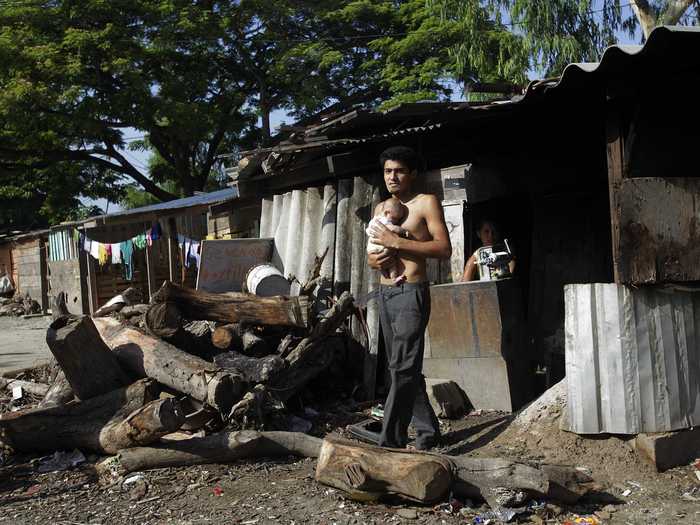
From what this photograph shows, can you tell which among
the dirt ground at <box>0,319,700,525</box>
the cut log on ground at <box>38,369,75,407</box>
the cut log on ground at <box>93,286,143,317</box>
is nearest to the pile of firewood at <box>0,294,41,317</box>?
the cut log on ground at <box>93,286,143,317</box>

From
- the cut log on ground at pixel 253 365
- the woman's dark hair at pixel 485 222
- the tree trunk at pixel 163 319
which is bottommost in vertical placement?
the cut log on ground at pixel 253 365

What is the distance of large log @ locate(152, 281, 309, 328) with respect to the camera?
6.60m

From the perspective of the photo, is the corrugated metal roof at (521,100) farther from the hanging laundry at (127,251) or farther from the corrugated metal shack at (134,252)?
the hanging laundry at (127,251)

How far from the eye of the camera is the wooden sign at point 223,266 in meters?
8.03

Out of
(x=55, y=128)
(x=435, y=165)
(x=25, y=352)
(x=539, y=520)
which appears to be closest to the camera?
(x=539, y=520)

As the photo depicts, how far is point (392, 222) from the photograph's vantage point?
5.01 m

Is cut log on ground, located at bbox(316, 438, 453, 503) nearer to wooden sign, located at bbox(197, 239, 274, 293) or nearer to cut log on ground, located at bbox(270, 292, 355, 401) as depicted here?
cut log on ground, located at bbox(270, 292, 355, 401)

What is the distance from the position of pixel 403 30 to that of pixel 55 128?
1132 centimetres

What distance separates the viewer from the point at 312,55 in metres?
22.0

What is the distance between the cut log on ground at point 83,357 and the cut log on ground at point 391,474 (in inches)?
111

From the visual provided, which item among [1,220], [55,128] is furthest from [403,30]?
[1,220]

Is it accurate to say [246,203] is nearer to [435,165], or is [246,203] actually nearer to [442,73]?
[435,165]

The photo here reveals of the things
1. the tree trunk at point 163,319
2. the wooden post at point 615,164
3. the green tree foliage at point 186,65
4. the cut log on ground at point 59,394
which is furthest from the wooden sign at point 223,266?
the green tree foliage at point 186,65

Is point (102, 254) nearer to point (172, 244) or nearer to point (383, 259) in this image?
point (172, 244)
